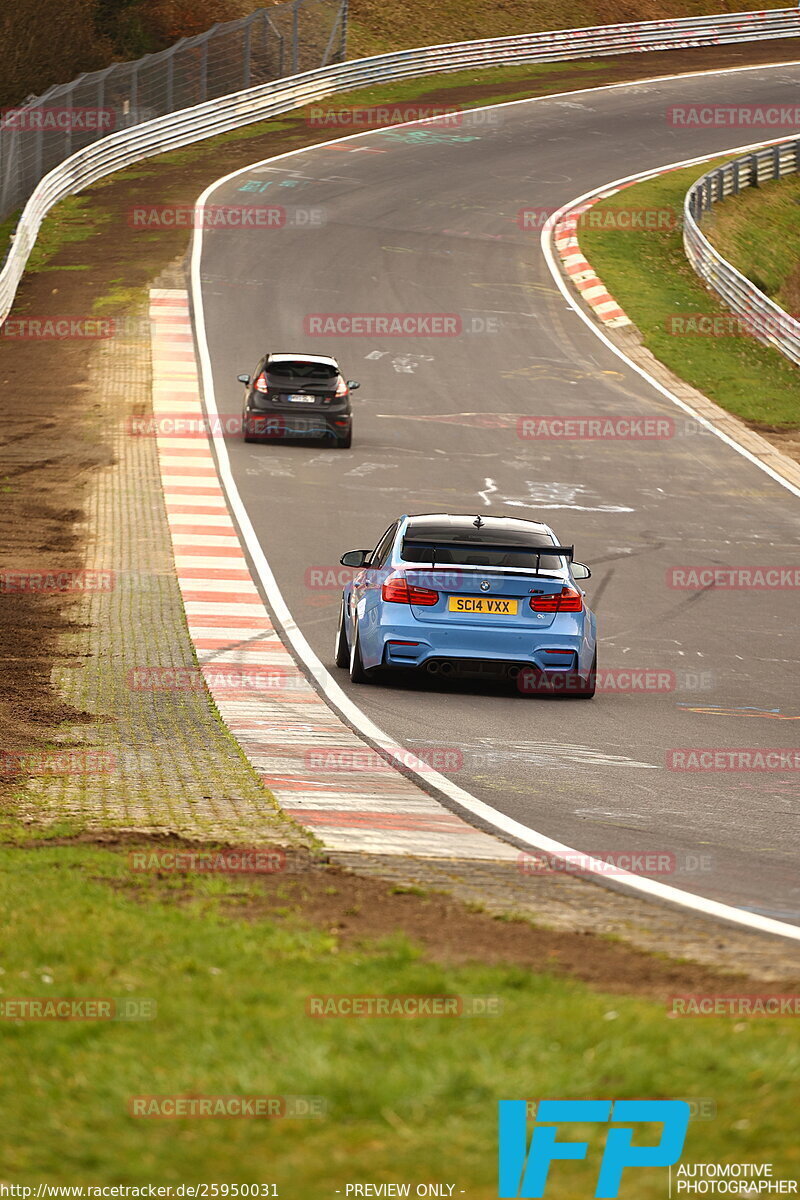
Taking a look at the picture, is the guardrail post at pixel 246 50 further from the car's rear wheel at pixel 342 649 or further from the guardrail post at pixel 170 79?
the car's rear wheel at pixel 342 649

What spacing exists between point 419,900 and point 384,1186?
311 cm

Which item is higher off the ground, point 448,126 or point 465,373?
point 448,126

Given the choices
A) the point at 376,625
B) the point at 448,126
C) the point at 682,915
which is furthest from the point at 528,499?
the point at 448,126

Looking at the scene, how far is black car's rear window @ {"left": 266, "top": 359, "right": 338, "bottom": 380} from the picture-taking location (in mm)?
27250

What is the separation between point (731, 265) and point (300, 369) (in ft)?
64.8

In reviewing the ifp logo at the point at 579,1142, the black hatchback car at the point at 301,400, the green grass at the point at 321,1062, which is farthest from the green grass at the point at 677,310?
the ifp logo at the point at 579,1142

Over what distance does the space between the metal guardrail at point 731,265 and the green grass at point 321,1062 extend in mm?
31962

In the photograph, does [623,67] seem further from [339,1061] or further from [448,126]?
[339,1061]

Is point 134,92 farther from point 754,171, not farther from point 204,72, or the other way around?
point 754,171

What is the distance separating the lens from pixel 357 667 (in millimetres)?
14055

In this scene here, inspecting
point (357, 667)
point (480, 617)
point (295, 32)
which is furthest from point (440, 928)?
point (295, 32)

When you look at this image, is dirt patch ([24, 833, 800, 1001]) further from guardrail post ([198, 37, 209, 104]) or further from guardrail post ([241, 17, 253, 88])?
guardrail post ([241, 17, 253, 88])

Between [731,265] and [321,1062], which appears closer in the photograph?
[321,1062]

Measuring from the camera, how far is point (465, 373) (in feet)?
108
